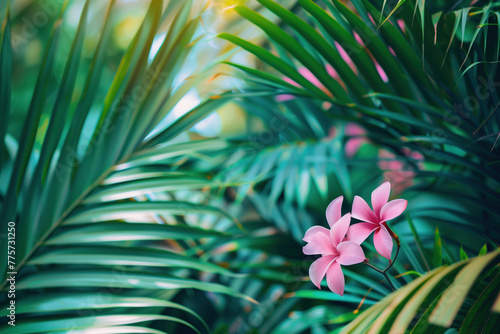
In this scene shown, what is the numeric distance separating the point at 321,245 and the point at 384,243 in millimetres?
51

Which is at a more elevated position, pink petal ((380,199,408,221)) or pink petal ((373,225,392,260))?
pink petal ((380,199,408,221))

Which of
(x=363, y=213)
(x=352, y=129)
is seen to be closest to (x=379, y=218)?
(x=363, y=213)

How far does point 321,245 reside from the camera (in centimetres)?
30

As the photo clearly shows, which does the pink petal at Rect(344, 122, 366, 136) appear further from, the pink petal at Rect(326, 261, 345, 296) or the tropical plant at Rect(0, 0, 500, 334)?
the pink petal at Rect(326, 261, 345, 296)

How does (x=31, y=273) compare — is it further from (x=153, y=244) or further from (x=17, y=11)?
(x=17, y=11)

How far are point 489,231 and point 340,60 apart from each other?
278mm

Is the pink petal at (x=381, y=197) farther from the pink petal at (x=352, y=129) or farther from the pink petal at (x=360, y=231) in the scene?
the pink petal at (x=352, y=129)

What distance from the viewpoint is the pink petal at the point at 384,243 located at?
282 millimetres

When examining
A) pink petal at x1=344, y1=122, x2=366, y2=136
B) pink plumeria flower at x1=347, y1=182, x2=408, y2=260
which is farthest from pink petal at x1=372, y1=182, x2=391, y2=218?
pink petal at x1=344, y1=122, x2=366, y2=136

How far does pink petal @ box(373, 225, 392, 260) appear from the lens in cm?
28

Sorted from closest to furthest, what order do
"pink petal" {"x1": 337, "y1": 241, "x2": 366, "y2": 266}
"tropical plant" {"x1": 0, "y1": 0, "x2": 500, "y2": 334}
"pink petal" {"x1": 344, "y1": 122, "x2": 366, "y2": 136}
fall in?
"pink petal" {"x1": 337, "y1": 241, "x2": 366, "y2": 266} → "tropical plant" {"x1": 0, "y1": 0, "x2": 500, "y2": 334} → "pink petal" {"x1": 344, "y1": 122, "x2": 366, "y2": 136}

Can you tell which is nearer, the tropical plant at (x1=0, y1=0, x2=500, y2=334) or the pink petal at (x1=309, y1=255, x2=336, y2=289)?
the pink petal at (x1=309, y1=255, x2=336, y2=289)

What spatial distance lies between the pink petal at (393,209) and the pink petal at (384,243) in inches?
0.5

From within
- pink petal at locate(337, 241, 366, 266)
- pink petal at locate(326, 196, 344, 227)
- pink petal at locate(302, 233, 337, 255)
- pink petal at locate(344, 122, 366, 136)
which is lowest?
pink petal at locate(337, 241, 366, 266)
